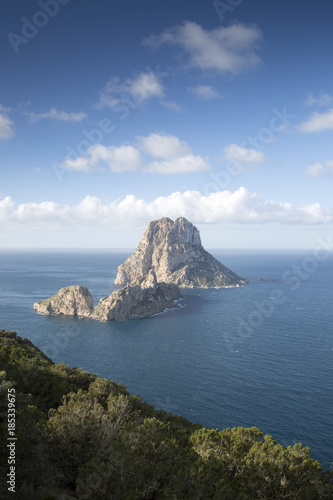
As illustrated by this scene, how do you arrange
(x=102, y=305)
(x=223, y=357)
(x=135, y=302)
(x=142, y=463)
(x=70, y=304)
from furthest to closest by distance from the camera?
(x=135, y=302), (x=70, y=304), (x=102, y=305), (x=223, y=357), (x=142, y=463)

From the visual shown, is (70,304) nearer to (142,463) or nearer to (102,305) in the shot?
(102,305)

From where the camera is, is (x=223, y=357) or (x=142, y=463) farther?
(x=223, y=357)

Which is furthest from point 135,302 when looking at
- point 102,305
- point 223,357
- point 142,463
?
point 142,463

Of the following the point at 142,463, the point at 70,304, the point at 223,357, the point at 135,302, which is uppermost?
the point at 142,463

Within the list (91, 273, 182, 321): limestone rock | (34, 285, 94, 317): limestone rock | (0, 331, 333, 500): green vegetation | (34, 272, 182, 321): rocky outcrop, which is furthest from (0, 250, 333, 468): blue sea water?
(0, 331, 333, 500): green vegetation

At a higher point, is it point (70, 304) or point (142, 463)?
point (142, 463)
